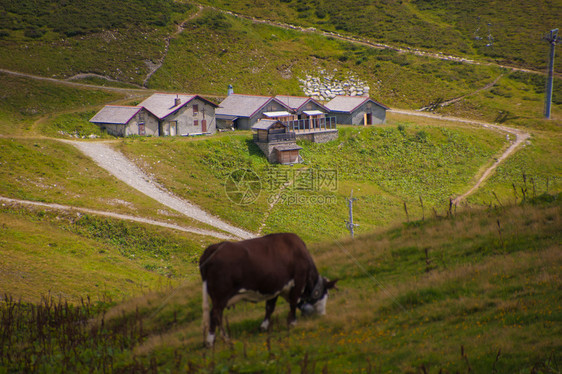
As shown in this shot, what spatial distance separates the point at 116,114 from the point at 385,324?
2304 inches

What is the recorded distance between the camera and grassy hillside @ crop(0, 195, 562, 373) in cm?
1043

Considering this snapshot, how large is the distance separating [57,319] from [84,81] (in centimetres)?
→ 7368

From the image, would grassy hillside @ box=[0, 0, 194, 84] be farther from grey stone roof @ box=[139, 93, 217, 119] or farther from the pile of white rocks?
the pile of white rocks

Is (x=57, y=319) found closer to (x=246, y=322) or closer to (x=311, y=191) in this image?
(x=246, y=322)

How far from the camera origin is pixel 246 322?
1379 cm

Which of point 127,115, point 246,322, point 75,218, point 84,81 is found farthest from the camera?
point 84,81

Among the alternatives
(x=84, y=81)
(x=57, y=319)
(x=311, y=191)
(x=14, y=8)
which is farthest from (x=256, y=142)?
(x=14, y=8)

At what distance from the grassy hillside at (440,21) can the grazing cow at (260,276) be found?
116065 millimetres

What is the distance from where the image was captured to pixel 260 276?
12.3 metres

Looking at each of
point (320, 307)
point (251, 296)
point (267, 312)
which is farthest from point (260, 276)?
point (320, 307)

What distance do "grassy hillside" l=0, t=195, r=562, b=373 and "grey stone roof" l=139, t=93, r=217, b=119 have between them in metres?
50.0

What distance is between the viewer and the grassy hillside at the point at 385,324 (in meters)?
10.4

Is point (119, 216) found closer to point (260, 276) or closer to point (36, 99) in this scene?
point (260, 276)

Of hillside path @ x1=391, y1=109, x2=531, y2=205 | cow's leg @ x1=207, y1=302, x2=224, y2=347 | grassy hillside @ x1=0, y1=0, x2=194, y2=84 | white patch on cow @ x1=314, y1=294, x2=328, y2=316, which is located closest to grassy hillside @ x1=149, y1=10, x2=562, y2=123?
hillside path @ x1=391, y1=109, x2=531, y2=205
